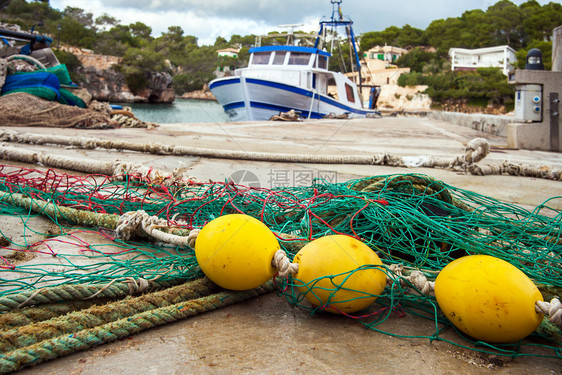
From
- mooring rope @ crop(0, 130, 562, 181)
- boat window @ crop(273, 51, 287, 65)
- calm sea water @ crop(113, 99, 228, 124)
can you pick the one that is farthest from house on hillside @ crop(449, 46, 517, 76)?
mooring rope @ crop(0, 130, 562, 181)

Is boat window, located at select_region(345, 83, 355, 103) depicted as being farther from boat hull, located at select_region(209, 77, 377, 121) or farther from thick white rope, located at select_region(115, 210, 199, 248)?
thick white rope, located at select_region(115, 210, 199, 248)

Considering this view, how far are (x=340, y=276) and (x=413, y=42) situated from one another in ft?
285

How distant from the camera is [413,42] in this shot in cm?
7900

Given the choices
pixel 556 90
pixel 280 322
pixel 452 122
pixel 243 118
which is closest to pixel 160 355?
pixel 280 322

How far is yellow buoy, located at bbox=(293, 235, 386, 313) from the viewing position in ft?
3.99

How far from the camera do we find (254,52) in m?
17.9

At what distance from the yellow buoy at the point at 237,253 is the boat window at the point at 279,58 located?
17.4 m

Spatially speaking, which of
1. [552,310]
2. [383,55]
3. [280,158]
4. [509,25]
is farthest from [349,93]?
[509,25]

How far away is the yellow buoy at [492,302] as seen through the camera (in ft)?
3.50

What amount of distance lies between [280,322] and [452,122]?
16.9 meters

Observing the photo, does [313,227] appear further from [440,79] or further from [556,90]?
[440,79]

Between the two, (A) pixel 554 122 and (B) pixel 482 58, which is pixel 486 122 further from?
(B) pixel 482 58

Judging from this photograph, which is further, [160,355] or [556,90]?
[556,90]

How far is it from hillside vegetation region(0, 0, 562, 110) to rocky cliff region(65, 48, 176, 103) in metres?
1.27
